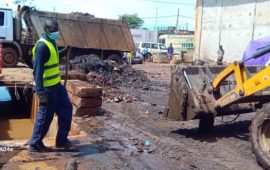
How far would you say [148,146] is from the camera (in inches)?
240

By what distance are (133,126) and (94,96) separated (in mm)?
1005

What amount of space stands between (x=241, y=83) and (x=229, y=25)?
1794 centimetres

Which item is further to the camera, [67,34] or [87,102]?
[67,34]

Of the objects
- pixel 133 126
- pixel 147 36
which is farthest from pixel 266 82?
pixel 147 36

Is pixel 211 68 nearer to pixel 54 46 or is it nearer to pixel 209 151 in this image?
pixel 209 151

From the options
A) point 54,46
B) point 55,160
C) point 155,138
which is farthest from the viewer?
point 155,138

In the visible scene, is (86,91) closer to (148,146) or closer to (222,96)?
(148,146)

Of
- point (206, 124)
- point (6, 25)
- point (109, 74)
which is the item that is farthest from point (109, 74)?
point (206, 124)

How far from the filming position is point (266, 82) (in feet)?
18.4

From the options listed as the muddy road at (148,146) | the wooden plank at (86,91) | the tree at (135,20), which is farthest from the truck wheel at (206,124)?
the tree at (135,20)

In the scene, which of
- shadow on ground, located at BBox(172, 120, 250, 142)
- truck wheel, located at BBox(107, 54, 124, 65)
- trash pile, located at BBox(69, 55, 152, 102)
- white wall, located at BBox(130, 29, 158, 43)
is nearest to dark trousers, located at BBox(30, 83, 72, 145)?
shadow on ground, located at BBox(172, 120, 250, 142)

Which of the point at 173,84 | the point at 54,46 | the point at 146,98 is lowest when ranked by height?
the point at 146,98

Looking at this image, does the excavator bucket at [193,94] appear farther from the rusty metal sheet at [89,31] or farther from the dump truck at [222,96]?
the rusty metal sheet at [89,31]

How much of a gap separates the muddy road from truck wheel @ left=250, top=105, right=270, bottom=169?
247 millimetres
